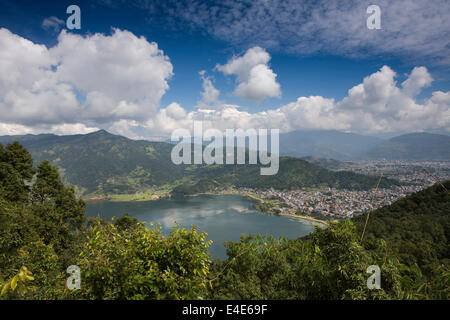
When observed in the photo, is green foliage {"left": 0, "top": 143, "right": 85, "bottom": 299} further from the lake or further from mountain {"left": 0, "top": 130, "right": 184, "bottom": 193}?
mountain {"left": 0, "top": 130, "right": 184, "bottom": 193}

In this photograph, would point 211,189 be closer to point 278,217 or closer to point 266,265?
point 278,217

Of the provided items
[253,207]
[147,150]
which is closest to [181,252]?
[253,207]

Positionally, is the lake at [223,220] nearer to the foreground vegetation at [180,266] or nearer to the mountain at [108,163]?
the foreground vegetation at [180,266]

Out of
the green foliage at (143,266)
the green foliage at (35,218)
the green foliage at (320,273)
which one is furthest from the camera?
the green foliage at (35,218)

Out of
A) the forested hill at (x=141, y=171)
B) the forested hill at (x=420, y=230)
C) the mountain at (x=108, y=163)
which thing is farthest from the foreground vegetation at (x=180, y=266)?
the mountain at (x=108, y=163)

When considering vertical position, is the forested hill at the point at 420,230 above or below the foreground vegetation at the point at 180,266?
below

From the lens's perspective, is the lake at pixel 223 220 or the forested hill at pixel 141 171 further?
the forested hill at pixel 141 171

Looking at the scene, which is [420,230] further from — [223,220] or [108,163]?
[108,163]

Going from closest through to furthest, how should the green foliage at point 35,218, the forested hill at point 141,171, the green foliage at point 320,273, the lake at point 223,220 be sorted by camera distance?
the green foliage at point 320,273 < the green foliage at point 35,218 < the lake at point 223,220 < the forested hill at point 141,171
